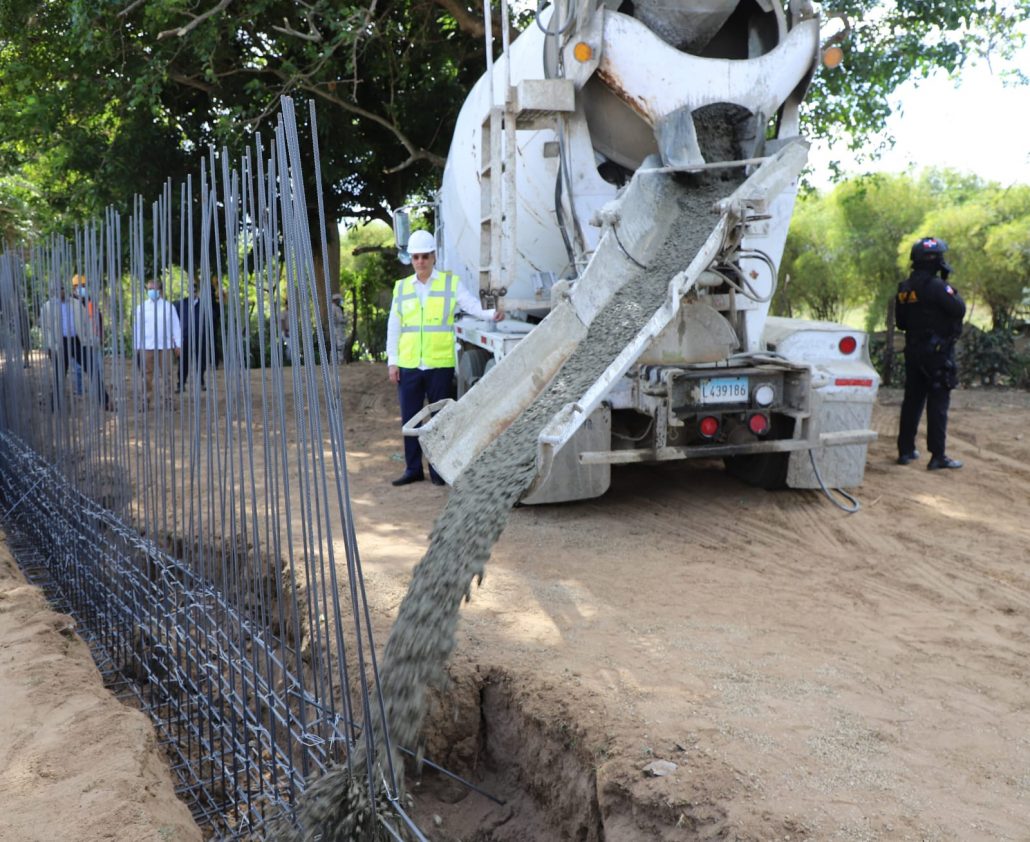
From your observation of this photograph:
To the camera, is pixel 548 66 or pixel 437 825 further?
pixel 548 66

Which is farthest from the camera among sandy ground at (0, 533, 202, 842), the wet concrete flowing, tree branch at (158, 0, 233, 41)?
tree branch at (158, 0, 233, 41)

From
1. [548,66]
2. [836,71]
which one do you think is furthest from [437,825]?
[836,71]

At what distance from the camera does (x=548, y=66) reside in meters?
6.16

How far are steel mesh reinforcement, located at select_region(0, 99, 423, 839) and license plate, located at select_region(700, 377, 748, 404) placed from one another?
2.26 meters

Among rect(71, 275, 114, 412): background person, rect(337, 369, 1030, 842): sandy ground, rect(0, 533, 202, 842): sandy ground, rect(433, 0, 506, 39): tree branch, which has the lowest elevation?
rect(0, 533, 202, 842): sandy ground

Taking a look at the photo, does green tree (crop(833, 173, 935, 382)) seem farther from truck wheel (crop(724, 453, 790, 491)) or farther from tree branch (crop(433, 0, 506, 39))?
truck wheel (crop(724, 453, 790, 491))

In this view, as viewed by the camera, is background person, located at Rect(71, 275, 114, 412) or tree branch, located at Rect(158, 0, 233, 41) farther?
tree branch, located at Rect(158, 0, 233, 41)

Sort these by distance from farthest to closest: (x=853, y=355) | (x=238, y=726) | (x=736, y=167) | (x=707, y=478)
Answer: (x=707, y=478), (x=853, y=355), (x=736, y=167), (x=238, y=726)

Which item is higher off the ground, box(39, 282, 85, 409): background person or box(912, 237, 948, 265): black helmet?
box(912, 237, 948, 265): black helmet

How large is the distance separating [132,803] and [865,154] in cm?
1090

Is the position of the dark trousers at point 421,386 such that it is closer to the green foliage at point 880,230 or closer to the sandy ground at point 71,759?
the sandy ground at point 71,759

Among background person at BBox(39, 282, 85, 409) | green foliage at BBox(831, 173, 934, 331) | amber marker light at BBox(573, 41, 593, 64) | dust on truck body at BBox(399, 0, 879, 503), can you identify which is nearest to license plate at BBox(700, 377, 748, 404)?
dust on truck body at BBox(399, 0, 879, 503)

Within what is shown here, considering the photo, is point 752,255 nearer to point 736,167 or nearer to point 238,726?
point 736,167

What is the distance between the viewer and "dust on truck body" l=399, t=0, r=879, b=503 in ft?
17.7
